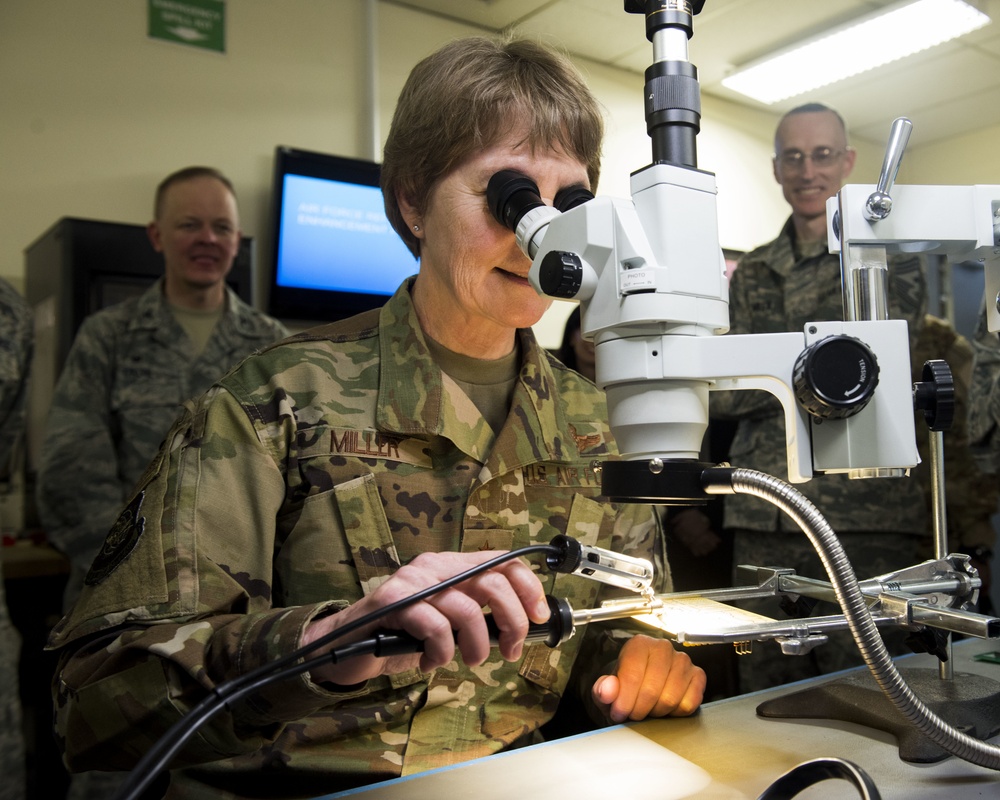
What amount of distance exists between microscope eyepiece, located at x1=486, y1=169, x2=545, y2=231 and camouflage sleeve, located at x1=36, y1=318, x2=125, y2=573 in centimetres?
174

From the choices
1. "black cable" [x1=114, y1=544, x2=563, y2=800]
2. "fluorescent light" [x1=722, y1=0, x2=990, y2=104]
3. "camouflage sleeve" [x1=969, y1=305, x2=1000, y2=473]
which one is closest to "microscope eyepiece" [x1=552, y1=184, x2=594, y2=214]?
"black cable" [x1=114, y1=544, x2=563, y2=800]

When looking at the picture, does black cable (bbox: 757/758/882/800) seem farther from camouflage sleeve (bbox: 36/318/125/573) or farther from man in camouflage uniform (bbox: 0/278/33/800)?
camouflage sleeve (bbox: 36/318/125/573)

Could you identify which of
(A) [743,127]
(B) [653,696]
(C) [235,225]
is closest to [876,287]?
(B) [653,696]

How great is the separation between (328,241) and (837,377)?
9.20 ft

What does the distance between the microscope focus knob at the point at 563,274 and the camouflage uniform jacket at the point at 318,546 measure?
391 mm

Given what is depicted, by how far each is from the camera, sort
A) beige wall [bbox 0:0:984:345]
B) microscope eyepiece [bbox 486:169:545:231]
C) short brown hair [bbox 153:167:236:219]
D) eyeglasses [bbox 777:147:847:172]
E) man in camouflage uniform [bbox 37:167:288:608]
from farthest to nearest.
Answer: beige wall [bbox 0:0:984:345] < short brown hair [bbox 153:167:236:219] < eyeglasses [bbox 777:147:847:172] < man in camouflage uniform [bbox 37:167:288:608] < microscope eyepiece [bbox 486:169:545:231]

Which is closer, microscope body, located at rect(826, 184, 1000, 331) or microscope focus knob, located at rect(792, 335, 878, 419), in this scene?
microscope focus knob, located at rect(792, 335, 878, 419)

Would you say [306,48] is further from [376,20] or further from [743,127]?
[743,127]

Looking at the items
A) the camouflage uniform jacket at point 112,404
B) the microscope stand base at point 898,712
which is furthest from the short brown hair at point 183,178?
the microscope stand base at point 898,712

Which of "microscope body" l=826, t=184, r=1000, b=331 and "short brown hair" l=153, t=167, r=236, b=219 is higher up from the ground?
"short brown hair" l=153, t=167, r=236, b=219

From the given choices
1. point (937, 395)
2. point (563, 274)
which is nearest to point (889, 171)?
point (937, 395)

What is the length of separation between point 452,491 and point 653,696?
362 mm

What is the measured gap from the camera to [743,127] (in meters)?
4.82

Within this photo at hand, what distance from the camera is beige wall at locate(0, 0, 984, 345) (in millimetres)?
2834
